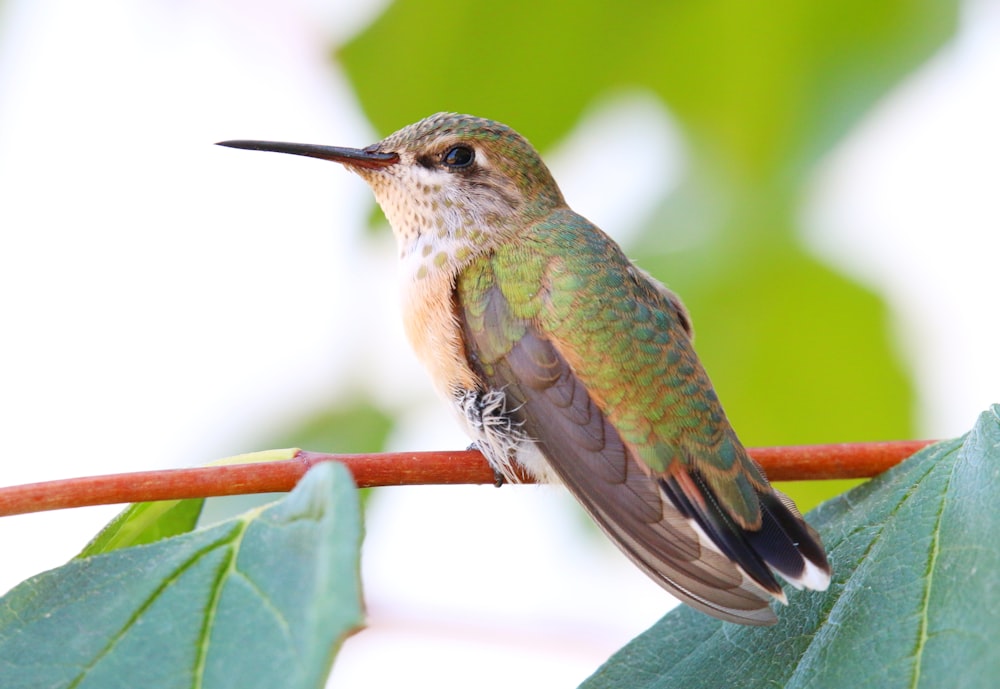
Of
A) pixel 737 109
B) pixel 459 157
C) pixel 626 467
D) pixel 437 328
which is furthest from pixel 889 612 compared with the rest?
pixel 737 109

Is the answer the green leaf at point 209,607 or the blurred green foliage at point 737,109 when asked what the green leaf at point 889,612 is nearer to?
the green leaf at point 209,607

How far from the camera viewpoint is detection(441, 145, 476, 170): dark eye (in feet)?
8.97

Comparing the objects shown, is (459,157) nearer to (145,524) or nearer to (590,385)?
(590,385)

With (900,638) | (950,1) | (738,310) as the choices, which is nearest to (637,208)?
(738,310)

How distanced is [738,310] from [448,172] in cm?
91

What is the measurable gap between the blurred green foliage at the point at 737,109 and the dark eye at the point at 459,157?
38 centimetres

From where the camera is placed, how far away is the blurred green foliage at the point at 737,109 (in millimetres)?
2980

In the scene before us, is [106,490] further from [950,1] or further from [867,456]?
[950,1]

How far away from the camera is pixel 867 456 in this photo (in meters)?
1.83

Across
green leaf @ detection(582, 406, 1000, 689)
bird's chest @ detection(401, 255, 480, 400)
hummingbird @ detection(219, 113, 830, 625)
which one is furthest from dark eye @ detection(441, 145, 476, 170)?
green leaf @ detection(582, 406, 1000, 689)

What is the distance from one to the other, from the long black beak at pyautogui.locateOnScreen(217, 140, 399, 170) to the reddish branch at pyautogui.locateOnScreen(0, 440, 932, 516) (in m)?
1.03

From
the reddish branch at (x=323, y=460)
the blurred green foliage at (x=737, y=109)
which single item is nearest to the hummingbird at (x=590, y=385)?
the reddish branch at (x=323, y=460)

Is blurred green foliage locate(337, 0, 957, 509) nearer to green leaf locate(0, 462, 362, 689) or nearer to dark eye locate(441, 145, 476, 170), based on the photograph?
dark eye locate(441, 145, 476, 170)

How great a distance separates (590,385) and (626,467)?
182mm
